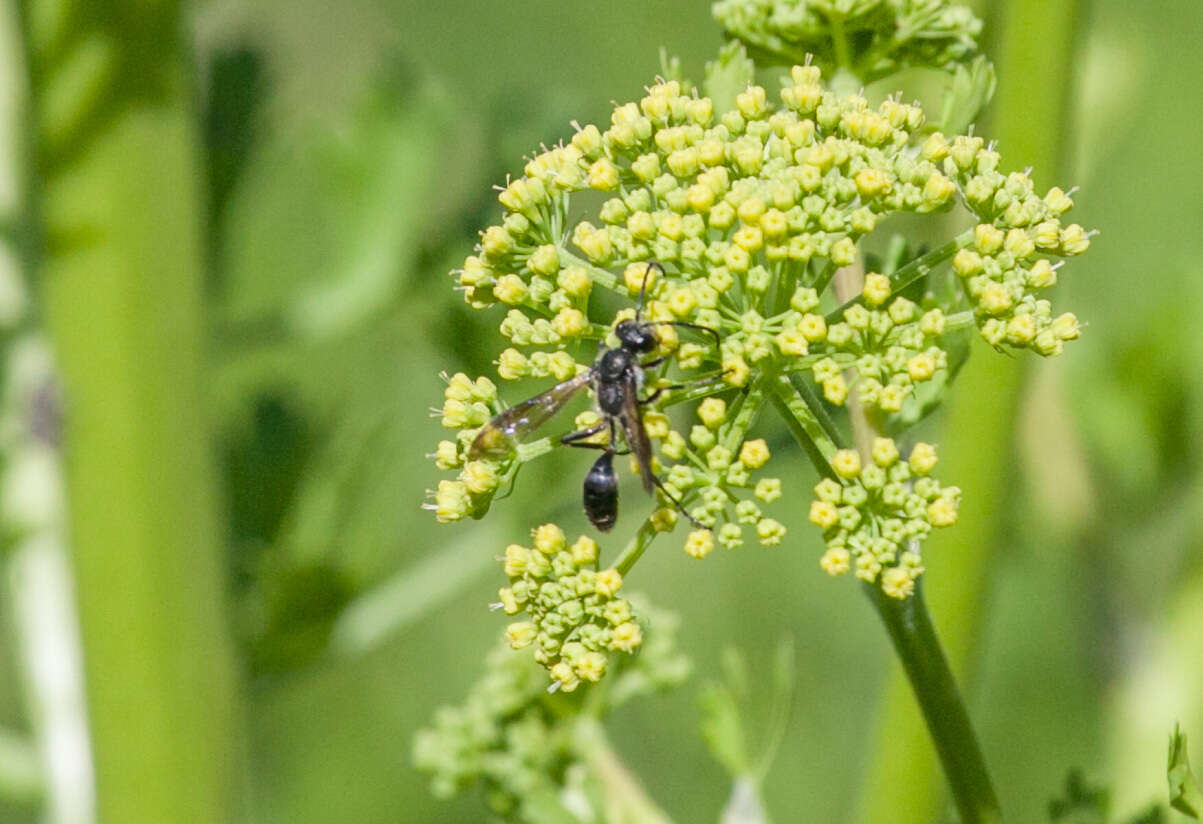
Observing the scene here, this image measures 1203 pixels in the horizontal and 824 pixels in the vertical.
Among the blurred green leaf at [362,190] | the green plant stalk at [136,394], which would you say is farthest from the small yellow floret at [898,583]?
the blurred green leaf at [362,190]

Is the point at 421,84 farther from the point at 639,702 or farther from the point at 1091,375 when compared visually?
the point at 639,702

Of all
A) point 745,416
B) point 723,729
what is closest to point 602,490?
point 723,729

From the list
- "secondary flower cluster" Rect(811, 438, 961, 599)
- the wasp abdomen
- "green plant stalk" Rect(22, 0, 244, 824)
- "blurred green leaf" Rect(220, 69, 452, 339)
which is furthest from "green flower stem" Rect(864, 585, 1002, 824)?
"blurred green leaf" Rect(220, 69, 452, 339)

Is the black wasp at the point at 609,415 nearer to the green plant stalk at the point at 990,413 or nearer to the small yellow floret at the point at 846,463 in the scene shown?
the small yellow floret at the point at 846,463

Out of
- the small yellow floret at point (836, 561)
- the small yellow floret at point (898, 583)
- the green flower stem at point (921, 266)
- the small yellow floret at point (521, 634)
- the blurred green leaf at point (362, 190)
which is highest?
the blurred green leaf at point (362, 190)

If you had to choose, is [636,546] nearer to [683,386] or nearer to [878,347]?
[683,386]

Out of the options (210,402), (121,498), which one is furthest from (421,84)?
(121,498)
